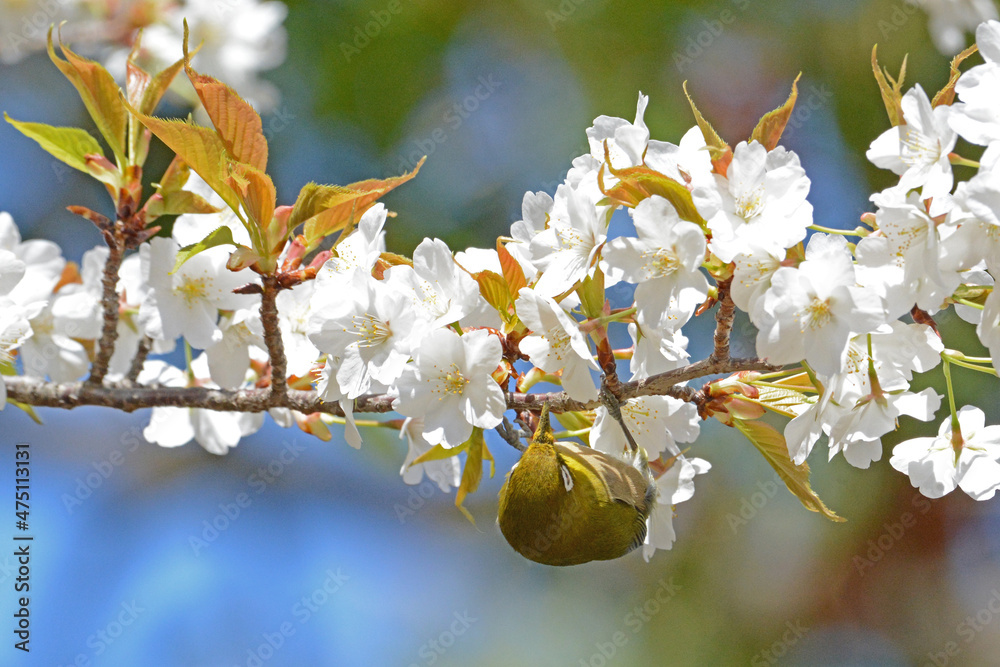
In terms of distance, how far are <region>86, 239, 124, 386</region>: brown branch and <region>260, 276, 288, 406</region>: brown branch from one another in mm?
349

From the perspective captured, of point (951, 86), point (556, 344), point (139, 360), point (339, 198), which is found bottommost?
point (139, 360)

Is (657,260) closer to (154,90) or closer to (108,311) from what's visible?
(154,90)

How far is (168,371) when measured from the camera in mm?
1739

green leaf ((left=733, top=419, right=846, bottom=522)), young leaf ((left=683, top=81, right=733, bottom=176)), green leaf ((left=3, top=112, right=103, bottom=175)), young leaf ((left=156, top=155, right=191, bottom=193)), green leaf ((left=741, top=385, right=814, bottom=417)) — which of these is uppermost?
young leaf ((left=683, top=81, right=733, bottom=176))

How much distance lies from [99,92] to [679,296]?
3.21 ft

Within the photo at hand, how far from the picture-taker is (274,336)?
1226mm

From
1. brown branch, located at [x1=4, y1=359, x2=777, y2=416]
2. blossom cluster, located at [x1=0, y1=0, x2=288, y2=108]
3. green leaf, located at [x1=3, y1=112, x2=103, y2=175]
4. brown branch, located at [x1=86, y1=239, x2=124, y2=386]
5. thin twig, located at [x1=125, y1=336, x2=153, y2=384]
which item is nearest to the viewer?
brown branch, located at [x1=4, y1=359, x2=777, y2=416]

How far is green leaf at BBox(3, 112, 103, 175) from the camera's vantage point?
1.27m

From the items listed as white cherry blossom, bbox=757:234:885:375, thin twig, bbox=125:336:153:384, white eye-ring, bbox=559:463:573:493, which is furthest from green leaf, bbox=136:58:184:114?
white cherry blossom, bbox=757:234:885:375

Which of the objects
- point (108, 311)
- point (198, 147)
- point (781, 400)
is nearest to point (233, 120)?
point (198, 147)

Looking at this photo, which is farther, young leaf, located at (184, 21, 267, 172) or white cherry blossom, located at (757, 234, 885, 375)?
young leaf, located at (184, 21, 267, 172)

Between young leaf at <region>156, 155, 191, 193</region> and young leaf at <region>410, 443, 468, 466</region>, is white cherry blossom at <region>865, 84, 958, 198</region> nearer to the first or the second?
young leaf at <region>410, 443, 468, 466</region>

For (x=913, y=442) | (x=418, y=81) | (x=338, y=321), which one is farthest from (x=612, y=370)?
(x=418, y=81)

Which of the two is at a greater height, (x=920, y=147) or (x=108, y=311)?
(x=920, y=147)
